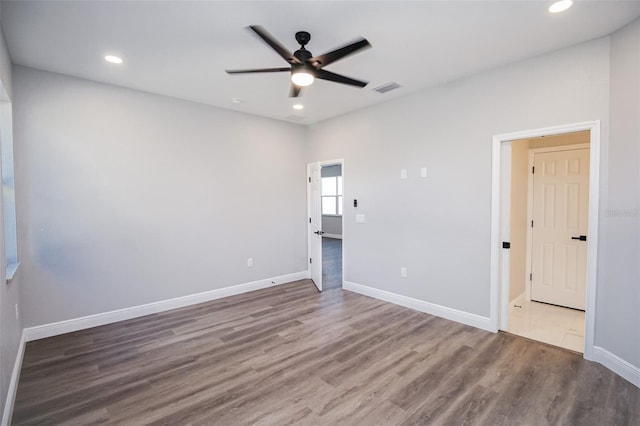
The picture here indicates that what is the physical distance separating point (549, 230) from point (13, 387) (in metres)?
5.93

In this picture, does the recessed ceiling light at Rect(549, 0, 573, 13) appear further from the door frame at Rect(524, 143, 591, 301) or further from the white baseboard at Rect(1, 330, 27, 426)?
the white baseboard at Rect(1, 330, 27, 426)

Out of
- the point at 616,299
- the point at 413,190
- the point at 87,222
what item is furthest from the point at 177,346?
the point at 616,299

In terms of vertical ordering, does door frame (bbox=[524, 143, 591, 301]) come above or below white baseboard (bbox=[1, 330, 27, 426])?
above

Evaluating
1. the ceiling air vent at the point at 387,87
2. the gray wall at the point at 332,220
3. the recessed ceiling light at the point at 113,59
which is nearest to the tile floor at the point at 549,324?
the ceiling air vent at the point at 387,87

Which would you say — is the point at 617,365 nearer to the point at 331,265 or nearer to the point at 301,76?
the point at 301,76

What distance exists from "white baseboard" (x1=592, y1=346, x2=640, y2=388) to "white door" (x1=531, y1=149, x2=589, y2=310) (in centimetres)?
153

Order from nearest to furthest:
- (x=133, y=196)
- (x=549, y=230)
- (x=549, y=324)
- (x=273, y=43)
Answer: (x=273, y=43) → (x=549, y=324) → (x=133, y=196) → (x=549, y=230)

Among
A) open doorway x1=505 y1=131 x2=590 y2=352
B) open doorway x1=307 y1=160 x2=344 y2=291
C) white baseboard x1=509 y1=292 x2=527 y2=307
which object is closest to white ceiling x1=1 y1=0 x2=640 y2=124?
open doorway x1=505 y1=131 x2=590 y2=352

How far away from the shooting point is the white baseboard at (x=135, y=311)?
3.41 m

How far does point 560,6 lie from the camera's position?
2289 millimetres

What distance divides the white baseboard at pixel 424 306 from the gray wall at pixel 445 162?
2.9 inches

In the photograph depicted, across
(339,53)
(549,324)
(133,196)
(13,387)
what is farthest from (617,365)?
(133,196)

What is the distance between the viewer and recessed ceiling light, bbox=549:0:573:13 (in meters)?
2.25

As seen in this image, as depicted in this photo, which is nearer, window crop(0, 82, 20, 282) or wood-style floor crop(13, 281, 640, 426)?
wood-style floor crop(13, 281, 640, 426)
